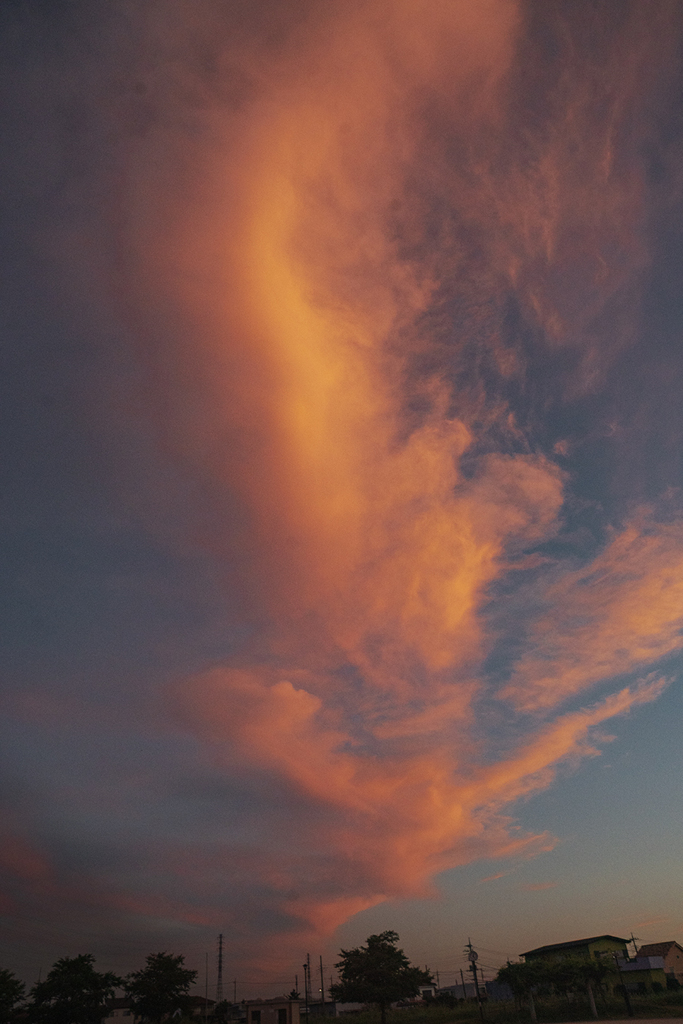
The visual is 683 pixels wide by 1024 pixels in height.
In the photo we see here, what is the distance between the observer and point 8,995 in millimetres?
52188

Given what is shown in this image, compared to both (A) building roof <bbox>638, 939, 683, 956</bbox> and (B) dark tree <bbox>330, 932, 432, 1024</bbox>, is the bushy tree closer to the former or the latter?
(B) dark tree <bbox>330, 932, 432, 1024</bbox>

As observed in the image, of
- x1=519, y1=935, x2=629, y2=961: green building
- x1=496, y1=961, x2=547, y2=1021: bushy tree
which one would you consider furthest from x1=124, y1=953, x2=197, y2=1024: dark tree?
x1=519, y1=935, x2=629, y2=961: green building

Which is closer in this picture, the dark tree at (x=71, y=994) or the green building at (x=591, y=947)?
the dark tree at (x=71, y=994)

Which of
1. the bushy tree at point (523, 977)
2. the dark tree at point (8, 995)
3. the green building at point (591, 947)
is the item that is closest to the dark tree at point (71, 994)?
the dark tree at point (8, 995)

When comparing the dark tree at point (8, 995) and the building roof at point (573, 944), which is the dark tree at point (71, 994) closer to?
the dark tree at point (8, 995)

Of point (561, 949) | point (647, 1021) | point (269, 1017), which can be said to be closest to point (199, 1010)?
point (269, 1017)

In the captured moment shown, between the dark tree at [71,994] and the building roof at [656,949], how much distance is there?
63.0m

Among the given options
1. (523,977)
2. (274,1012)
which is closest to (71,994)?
(274,1012)

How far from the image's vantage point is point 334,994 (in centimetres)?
5847

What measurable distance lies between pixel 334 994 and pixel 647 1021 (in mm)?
28441

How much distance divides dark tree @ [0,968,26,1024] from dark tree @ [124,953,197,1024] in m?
10.4

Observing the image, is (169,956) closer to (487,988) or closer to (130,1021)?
(130,1021)

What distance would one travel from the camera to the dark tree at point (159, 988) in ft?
193

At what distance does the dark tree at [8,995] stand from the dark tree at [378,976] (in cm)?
2876
